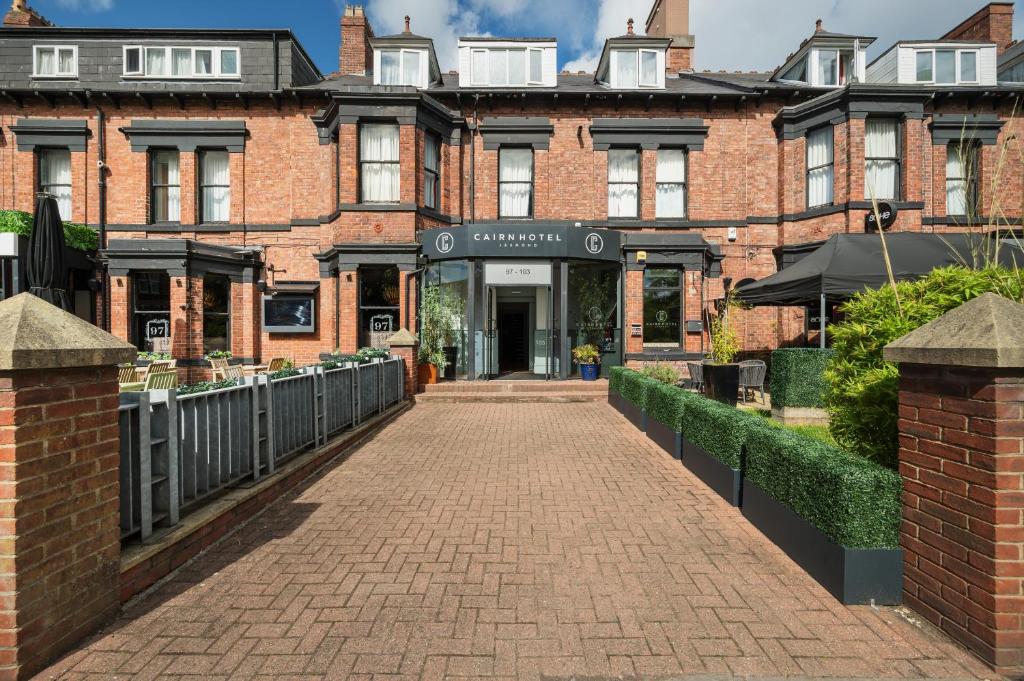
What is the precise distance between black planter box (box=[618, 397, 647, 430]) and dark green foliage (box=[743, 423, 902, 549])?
4219 mm

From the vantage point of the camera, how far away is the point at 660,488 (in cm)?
538

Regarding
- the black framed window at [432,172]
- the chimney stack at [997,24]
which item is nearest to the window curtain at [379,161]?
the black framed window at [432,172]

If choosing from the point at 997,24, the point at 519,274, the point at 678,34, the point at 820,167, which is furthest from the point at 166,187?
the point at 997,24

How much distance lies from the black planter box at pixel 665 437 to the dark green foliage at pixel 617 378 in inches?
77.8

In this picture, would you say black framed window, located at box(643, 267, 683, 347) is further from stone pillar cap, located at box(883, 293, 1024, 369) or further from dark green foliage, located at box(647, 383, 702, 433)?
stone pillar cap, located at box(883, 293, 1024, 369)

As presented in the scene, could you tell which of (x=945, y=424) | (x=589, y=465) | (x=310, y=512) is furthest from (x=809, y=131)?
(x=310, y=512)

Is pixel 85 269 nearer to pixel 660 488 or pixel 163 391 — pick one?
pixel 163 391

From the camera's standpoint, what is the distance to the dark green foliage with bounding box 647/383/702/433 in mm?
6391

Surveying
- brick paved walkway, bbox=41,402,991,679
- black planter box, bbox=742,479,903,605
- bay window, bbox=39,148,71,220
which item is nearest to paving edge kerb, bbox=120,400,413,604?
brick paved walkway, bbox=41,402,991,679

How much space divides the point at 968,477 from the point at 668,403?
166 inches

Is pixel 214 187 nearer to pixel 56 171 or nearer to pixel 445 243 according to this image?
pixel 56 171

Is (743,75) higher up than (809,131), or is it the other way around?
(743,75)

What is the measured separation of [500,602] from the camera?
3150mm

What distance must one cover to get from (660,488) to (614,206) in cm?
1140
